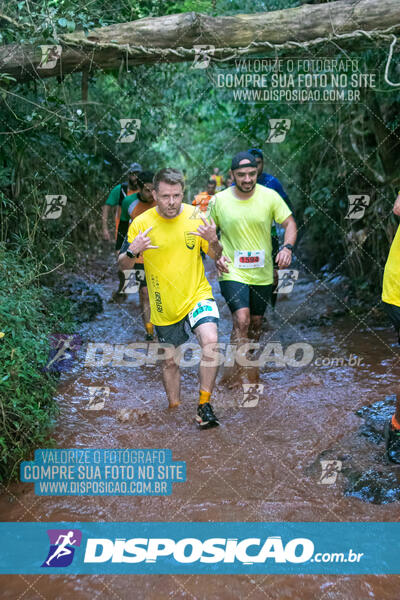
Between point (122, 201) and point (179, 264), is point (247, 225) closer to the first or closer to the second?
point (179, 264)

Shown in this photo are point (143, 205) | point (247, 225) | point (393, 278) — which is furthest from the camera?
point (143, 205)

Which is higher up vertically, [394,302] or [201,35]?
[201,35]

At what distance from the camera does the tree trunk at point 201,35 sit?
6.03 metres

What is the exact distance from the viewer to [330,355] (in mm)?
6582

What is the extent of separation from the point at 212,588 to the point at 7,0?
5.95 metres

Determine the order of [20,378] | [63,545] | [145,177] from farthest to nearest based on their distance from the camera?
1. [145,177]
2. [20,378]
3. [63,545]

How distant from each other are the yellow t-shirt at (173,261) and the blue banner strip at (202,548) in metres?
1.79

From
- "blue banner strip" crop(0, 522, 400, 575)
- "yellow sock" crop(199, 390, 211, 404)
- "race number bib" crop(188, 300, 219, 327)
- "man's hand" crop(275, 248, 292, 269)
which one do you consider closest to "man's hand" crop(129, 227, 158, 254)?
"race number bib" crop(188, 300, 219, 327)

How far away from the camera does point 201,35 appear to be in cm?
610

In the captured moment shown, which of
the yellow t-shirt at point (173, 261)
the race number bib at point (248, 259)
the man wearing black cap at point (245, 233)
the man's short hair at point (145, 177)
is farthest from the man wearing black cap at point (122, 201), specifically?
the yellow t-shirt at point (173, 261)

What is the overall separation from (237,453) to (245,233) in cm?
209

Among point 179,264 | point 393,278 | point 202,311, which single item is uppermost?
point 393,278

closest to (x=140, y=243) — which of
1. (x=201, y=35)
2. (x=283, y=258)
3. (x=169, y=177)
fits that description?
(x=169, y=177)

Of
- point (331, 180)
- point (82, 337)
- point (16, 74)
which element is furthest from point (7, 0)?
point (331, 180)
